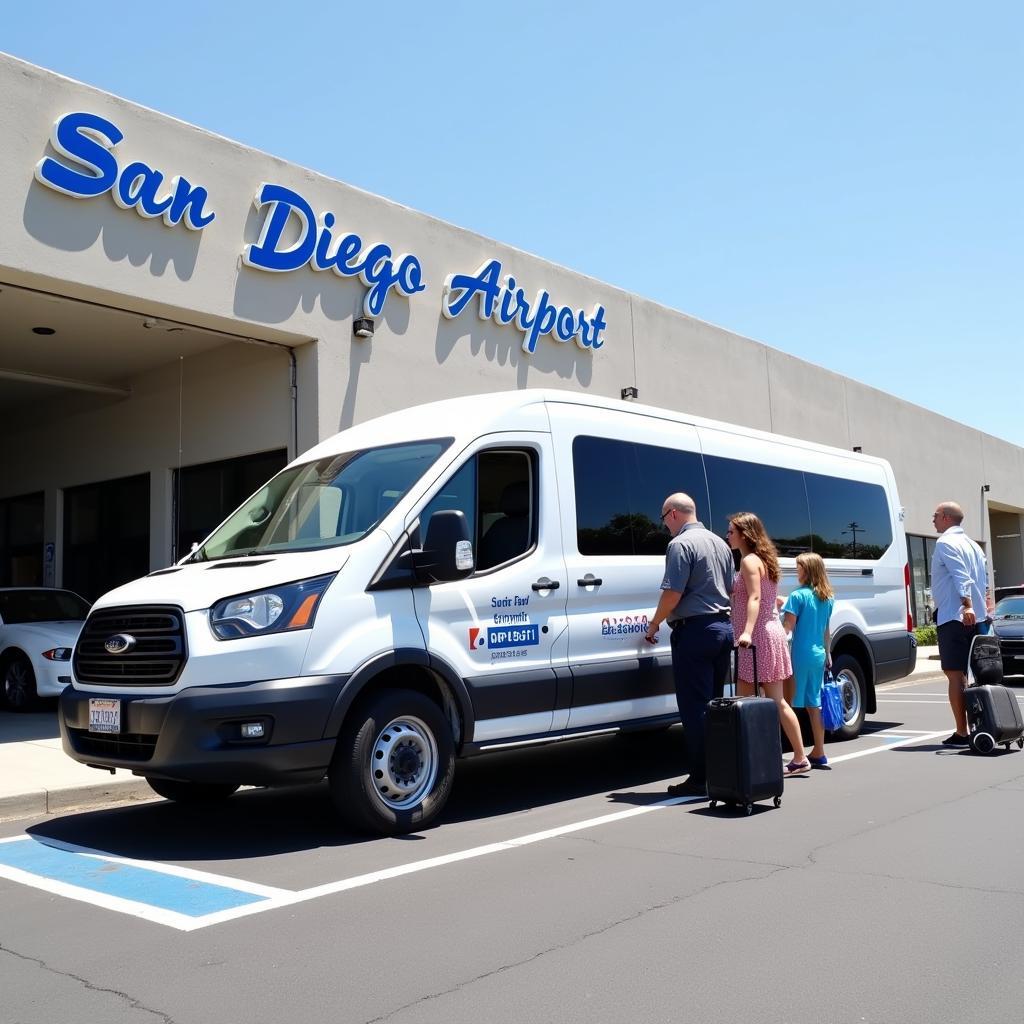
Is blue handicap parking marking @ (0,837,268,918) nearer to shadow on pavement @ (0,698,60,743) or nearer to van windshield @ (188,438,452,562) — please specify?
van windshield @ (188,438,452,562)

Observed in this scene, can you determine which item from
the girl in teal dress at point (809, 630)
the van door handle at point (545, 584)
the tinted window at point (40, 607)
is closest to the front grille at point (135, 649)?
the van door handle at point (545, 584)

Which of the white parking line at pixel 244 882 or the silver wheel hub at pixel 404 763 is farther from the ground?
the silver wheel hub at pixel 404 763

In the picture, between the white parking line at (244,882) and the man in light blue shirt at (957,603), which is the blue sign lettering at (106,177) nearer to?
the white parking line at (244,882)

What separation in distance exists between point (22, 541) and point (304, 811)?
14.2m

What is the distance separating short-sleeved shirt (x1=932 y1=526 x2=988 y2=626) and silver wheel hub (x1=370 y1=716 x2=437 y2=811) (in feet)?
16.6

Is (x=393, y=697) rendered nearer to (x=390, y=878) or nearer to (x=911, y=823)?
(x=390, y=878)

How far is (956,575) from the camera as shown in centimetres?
935

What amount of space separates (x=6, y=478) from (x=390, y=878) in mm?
16603

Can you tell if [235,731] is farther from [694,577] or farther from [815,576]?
[815,576]

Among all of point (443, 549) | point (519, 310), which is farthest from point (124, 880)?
point (519, 310)

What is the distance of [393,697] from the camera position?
20.6ft

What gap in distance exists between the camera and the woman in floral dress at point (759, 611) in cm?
763

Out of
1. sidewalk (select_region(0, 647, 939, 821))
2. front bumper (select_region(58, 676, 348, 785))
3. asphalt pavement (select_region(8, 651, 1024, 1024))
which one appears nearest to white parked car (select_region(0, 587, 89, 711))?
sidewalk (select_region(0, 647, 939, 821))

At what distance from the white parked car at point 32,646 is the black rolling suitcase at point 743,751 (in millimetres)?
8262
